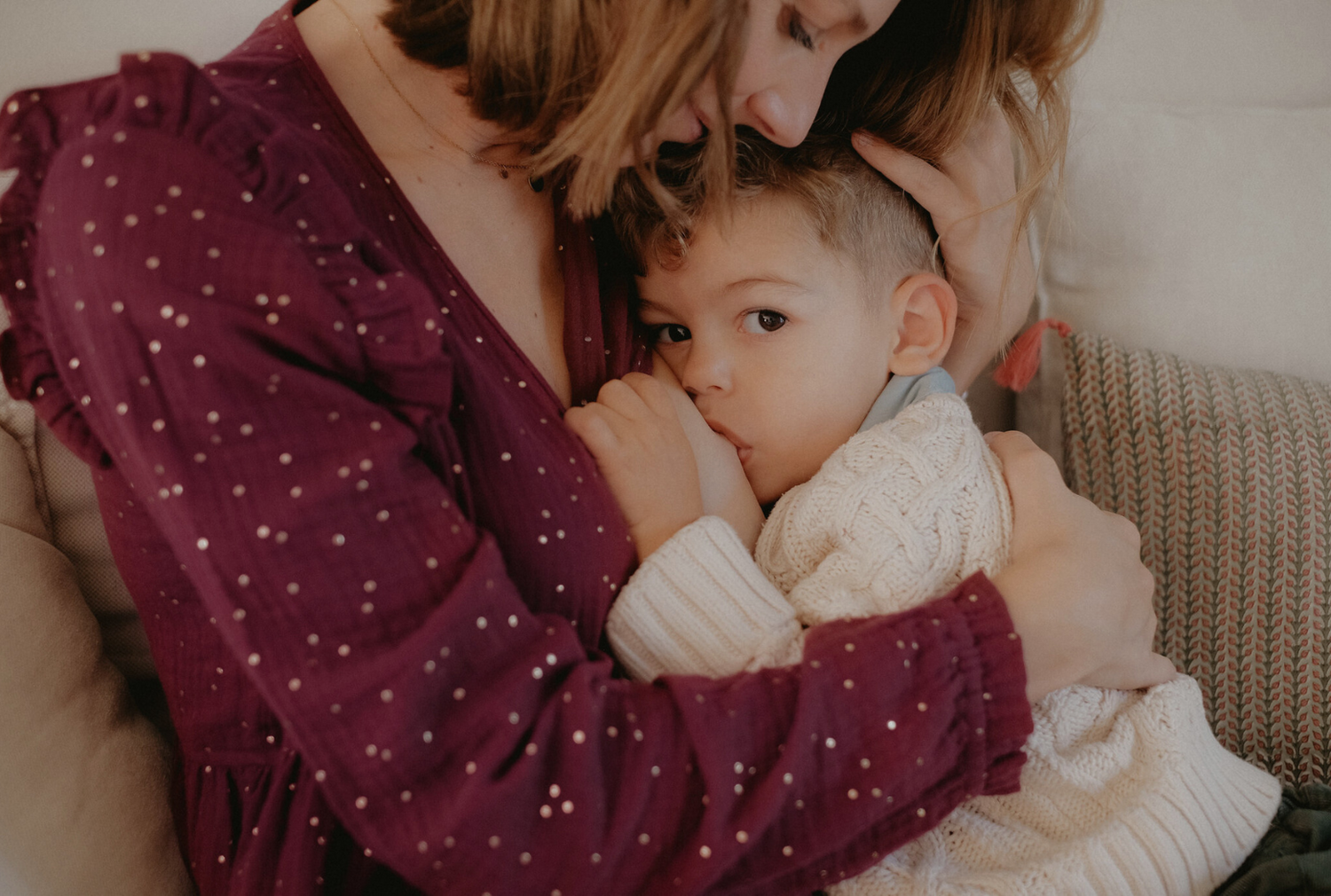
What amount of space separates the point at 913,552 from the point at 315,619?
507 mm

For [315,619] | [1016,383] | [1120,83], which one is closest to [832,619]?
[315,619]

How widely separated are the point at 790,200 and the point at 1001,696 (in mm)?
541

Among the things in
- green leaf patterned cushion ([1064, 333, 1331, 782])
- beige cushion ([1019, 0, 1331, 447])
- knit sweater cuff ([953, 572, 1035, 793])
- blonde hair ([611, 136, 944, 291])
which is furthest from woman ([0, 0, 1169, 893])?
beige cushion ([1019, 0, 1331, 447])

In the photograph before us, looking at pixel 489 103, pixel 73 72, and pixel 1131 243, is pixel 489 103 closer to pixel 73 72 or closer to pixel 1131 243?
pixel 73 72

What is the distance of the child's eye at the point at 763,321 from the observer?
975 millimetres

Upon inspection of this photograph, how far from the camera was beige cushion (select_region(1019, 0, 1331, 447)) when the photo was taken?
1.24 m

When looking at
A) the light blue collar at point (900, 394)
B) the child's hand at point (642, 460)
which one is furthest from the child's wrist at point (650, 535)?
the light blue collar at point (900, 394)

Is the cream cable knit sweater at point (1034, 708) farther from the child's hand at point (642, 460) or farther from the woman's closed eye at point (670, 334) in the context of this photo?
the woman's closed eye at point (670, 334)

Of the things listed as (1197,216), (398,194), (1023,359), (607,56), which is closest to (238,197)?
(398,194)

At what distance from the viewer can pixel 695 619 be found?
0.78 metres

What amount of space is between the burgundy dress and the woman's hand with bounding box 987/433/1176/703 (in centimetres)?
6

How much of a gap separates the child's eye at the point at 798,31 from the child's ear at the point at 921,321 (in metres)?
0.35

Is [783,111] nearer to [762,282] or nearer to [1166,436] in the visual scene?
[762,282]

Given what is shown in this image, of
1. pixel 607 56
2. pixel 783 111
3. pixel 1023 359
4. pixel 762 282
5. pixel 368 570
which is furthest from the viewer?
pixel 1023 359
